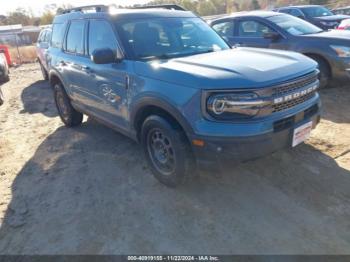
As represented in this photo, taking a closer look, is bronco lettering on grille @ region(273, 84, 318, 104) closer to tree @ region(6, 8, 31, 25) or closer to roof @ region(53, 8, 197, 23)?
roof @ region(53, 8, 197, 23)

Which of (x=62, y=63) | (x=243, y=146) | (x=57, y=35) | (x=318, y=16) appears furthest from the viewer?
(x=318, y=16)

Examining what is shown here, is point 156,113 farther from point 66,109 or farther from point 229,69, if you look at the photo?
point 66,109

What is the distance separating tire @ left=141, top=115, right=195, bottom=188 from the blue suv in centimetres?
1

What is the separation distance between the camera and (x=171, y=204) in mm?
3430

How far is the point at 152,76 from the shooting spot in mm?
3373

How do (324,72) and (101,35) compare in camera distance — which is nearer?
(101,35)

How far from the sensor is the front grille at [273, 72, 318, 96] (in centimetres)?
298

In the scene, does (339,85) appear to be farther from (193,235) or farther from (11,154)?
(11,154)

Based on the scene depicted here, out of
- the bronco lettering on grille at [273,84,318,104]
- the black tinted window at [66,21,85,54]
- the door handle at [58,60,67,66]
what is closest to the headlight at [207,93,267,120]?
the bronco lettering on grille at [273,84,318,104]

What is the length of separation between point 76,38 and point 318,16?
42.6 feet

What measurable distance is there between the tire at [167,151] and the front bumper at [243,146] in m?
0.22

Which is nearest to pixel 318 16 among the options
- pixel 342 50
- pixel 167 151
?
pixel 342 50

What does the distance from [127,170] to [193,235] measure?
158 centimetres

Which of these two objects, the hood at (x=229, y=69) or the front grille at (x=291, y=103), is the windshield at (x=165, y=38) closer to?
the hood at (x=229, y=69)
